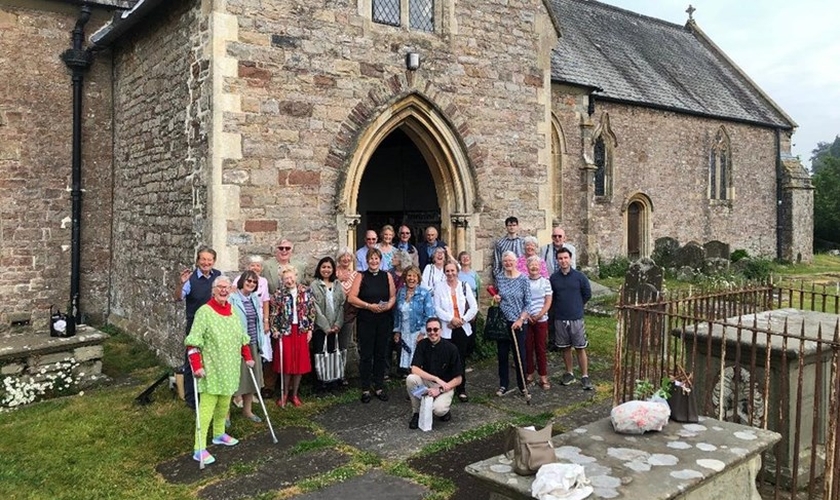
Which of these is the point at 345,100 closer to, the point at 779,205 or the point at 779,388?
the point at 779,388

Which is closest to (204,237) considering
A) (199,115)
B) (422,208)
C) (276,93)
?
(199,115)

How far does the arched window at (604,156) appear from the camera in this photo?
69.4ft

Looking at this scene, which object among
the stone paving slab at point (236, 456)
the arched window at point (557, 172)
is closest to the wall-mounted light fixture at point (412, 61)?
the stone paving slab at point (236, 456)

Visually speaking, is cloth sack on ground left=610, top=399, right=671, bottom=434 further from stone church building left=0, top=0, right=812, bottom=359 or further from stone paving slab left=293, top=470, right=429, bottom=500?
stone church building left=0, top=0, right=812, bottom=359

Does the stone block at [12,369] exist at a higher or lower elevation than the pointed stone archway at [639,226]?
lower

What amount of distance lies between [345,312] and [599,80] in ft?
53.1

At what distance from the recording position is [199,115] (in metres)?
7.91

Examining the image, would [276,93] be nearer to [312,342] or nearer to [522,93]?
[312,342]

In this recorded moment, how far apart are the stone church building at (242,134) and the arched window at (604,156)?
10186 millimetres

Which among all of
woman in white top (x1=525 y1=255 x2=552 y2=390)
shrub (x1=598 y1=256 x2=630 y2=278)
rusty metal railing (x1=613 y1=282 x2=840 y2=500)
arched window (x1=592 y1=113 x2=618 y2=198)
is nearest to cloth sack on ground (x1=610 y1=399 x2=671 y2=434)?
rusty metal railing (x1=613 y1=282 x2=840 y2=500)

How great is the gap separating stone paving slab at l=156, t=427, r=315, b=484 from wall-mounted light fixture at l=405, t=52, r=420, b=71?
5331mm

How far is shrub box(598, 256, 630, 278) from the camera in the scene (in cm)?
2058

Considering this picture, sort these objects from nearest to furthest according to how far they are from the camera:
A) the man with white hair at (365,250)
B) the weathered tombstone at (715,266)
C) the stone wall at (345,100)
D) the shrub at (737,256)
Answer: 1. the stone wall at (345,100)
2. the man with white hair at (365,250)
3. the weathered tombstone at (715,266)
4. the shrub at (737,256)

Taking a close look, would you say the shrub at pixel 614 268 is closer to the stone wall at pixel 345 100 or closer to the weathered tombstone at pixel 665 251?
the weathered tombstone at pixel 665 251
